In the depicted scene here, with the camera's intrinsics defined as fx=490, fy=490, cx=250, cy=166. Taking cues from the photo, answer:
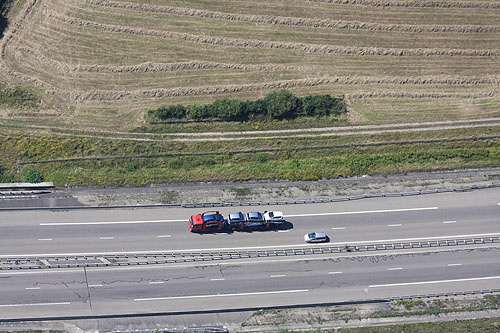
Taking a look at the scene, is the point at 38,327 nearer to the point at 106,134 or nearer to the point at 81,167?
the point at 81,167

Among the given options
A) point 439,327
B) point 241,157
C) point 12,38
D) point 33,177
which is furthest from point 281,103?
point 12,38

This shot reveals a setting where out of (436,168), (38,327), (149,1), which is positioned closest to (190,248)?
(38,327)

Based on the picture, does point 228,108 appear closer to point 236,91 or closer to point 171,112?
point 236,91

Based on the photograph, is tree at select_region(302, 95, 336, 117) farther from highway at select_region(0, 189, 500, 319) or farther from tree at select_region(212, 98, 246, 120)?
highway at select_region(0, 189, 500, 319)

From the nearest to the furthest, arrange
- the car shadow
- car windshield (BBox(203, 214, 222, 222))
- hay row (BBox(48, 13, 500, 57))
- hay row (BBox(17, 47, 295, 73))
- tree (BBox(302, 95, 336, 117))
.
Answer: car windshield (BBox(203, 214, 222, 222)), the car shadow, tree (BBox(302, 95, 336, 117)), hay row (BBox(17, 47, 295, 73)), hay row (BBox(48, 13, 500, 57))

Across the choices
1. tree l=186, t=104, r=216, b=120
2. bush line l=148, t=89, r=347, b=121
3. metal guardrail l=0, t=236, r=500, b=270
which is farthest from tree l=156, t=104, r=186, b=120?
metal guardrail l=0, t=236, r=500, b=270

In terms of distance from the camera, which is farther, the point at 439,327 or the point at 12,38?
the point at 12,38
